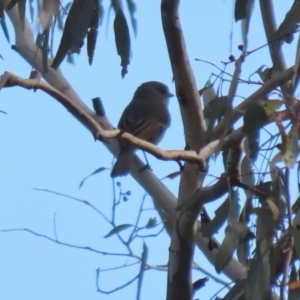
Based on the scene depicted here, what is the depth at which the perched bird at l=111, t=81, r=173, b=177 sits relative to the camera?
4.38 metres

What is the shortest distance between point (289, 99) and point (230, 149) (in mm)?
373

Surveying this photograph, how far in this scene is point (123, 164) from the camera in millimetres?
3268

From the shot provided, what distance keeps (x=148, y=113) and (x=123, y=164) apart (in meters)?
1.42

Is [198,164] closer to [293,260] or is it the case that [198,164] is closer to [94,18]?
[293,260]

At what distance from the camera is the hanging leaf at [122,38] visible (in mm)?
2311

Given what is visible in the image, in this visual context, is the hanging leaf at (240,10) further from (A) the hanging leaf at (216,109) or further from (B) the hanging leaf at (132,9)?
(B) the hanging leaf at (132,9)

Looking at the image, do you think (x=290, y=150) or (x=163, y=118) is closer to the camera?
(x=290, y=150)

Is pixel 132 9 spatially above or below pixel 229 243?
above

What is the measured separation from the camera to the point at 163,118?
4.62 metres

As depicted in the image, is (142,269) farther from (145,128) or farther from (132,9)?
(145,128)

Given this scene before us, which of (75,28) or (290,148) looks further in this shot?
(75,28)

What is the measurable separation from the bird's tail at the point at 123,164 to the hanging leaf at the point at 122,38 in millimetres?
832

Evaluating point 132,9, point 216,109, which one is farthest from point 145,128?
point 216,109

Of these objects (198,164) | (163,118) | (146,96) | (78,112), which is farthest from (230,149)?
(146,96)
